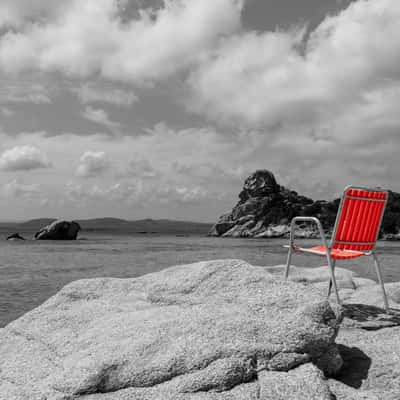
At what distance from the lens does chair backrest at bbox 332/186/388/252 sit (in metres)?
5.62

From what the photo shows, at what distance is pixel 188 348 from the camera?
3375 millimetres

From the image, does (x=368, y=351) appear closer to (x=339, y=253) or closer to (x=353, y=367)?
(x=353, y=367)

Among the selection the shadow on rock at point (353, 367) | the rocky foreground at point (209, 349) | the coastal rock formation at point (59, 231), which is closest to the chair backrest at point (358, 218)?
the rocky foreground at point (209, 349)

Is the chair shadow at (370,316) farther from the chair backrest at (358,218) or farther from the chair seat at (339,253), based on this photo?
the chair backrest at (358,218)

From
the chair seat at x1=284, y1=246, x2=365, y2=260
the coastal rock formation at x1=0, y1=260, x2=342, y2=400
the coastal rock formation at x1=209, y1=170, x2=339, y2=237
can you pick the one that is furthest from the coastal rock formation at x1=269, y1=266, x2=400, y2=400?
the coastal rock formation at x1=209, y1=170, x2=339, y2=237

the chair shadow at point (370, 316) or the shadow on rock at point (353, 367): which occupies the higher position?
the chair shadow at point (370, 316)

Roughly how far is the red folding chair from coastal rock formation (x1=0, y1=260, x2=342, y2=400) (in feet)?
4.41

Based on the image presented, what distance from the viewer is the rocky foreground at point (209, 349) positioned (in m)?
3.15

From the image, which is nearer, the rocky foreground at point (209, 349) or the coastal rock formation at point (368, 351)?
the rocky foreground at point (209, 349)

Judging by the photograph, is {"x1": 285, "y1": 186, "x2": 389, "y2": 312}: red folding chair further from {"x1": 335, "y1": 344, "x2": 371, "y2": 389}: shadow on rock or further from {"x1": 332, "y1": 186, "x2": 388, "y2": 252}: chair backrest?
{"x1": 335, "y1": 344, "x2": 371, "y2": 389}: shadow on rock

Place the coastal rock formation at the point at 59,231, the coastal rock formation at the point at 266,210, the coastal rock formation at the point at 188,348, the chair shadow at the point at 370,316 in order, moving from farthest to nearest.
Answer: the coastal rock formation at the point at 266,210 → the coastal rock formation at the point at 59,231 → the chair shadow at the point at 370,316 → the coastal rock formation at the point at 188,348

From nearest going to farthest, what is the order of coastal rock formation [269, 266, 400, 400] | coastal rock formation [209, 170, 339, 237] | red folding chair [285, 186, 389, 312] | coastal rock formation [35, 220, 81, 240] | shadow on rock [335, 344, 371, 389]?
1. coastal rock formation [269, 266, 400, 400]
2. shadow on rock [335, 344, 371, 389]
3. red folding chair [285, 186, 389, 312]
4. coastal rock formation [35, 220, 81, 240]
5. coastal rock formation [209, 170, 339, 237]

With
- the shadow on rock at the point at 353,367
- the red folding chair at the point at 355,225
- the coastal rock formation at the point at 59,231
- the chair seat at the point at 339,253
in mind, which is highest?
the red folding chair at the point at 355,225

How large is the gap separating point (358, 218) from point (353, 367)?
234cm
